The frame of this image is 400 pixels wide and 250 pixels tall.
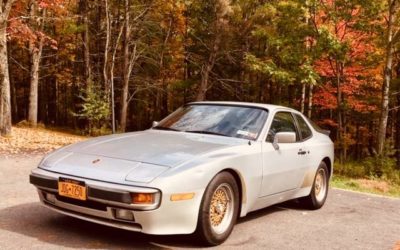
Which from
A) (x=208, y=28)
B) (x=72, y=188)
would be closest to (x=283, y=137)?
(x=72, y=188)

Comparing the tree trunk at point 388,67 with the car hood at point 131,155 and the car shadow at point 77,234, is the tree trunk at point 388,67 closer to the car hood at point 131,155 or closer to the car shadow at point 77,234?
the car hood at point 131,155

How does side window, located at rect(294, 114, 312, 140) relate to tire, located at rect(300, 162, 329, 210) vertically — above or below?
above

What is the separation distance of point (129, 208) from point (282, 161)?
2.35 meters

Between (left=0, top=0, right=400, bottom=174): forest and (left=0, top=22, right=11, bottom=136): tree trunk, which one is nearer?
(left=0, top=22, right=11, bottom=136): tree trunk

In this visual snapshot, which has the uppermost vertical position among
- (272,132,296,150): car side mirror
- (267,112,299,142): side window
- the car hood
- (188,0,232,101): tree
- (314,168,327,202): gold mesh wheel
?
(188,0,232,101): tree

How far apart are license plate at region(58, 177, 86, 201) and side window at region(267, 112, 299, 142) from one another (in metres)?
2.40

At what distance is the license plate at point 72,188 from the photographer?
4293 millimetres

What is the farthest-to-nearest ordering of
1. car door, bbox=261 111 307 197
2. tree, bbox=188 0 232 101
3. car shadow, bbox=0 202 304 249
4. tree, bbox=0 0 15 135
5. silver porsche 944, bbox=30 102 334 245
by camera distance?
tree, bbox=188 0 232 101 < tree, bbox=0 0 15 135 < car door, bbox=261 111 307 197 < car shadow, bbox=0 202 304 249 < silver porsche 944, bbox=30 102 334 245

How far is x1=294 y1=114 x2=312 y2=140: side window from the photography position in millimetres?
6734

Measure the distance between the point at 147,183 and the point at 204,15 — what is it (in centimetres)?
2305

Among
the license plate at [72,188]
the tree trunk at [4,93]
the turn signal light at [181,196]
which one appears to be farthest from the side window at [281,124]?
the tree trunk at [4,93]

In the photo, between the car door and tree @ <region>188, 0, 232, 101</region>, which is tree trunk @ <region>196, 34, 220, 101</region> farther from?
the car door

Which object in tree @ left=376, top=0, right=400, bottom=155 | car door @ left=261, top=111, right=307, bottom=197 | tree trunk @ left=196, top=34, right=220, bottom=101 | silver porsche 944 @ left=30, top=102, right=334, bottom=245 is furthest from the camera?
tree trunk @ left=196, top=34, right=220, bottom=101

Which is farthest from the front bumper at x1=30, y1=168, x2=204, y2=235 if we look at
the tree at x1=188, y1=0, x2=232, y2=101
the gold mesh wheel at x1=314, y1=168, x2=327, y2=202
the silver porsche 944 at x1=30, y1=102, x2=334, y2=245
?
the tree at x1=188, y1=0, x2=232, y2=101
